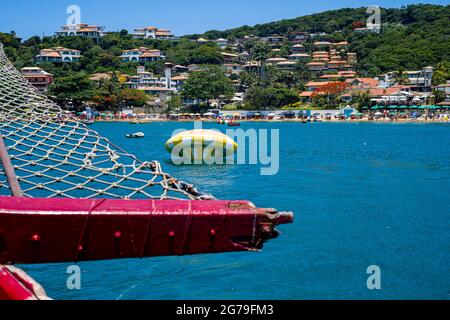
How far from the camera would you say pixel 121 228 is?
9.39 feet

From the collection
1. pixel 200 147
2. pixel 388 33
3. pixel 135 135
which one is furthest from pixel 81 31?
pixel 200 147

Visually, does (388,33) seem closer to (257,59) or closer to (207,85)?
(257,59)

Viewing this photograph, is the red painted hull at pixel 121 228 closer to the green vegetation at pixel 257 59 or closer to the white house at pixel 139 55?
the green vegetation at pixel 257 59

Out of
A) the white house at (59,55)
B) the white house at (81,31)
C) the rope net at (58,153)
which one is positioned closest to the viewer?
the rope net at (58,153)

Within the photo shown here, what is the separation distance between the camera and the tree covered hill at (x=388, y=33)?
106375mm

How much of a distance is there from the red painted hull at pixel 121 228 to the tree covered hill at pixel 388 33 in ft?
351

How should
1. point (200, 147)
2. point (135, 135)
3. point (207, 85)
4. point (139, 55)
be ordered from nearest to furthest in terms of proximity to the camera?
point (200, 147)
point (135, 135)
point (207, 85)
point (139, 55)

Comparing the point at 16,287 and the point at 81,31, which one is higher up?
the point at 81,31

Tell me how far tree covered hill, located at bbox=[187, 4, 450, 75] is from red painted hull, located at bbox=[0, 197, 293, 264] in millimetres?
107077

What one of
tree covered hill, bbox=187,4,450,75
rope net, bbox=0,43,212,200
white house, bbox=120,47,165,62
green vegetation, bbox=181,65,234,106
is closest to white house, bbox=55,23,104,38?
white house, bbox=120,47,165,62

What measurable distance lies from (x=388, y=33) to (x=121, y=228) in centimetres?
13926

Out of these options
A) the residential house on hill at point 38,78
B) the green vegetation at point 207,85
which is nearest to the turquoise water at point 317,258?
the green vegetation at point 207,85

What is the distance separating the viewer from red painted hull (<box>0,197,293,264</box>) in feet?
9.30

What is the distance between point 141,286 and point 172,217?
6.79 m
